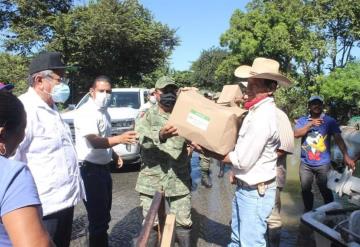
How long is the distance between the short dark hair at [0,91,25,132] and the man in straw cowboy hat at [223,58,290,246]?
1.90m

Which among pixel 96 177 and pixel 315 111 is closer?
pixel 96 177

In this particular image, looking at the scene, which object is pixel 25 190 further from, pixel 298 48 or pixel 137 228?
pixel 298 48

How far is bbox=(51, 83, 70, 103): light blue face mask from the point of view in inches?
136

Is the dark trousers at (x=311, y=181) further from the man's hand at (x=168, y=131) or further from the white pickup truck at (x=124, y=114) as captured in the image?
the white pickup truck at (x=124, y=114)

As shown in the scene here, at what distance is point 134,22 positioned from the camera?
3042 centimetres

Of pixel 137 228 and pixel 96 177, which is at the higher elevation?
pixel 96 177

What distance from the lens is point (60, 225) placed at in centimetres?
326

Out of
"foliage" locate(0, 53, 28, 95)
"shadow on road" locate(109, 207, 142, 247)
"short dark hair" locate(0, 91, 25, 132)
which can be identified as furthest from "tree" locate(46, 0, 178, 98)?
"short dark hair" locate(0, 91, 25, 132)

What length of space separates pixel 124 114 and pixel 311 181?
5427mm

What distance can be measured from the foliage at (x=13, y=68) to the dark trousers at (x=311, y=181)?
86.7 feet

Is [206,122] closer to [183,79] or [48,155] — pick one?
[48,155]

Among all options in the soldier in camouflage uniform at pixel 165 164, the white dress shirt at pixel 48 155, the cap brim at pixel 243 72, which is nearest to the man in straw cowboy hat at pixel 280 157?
the cap brim at pixel 243 72

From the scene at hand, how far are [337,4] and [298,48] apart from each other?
18.7 ft

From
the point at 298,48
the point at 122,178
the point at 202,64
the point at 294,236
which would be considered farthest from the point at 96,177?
the point at 202,64
